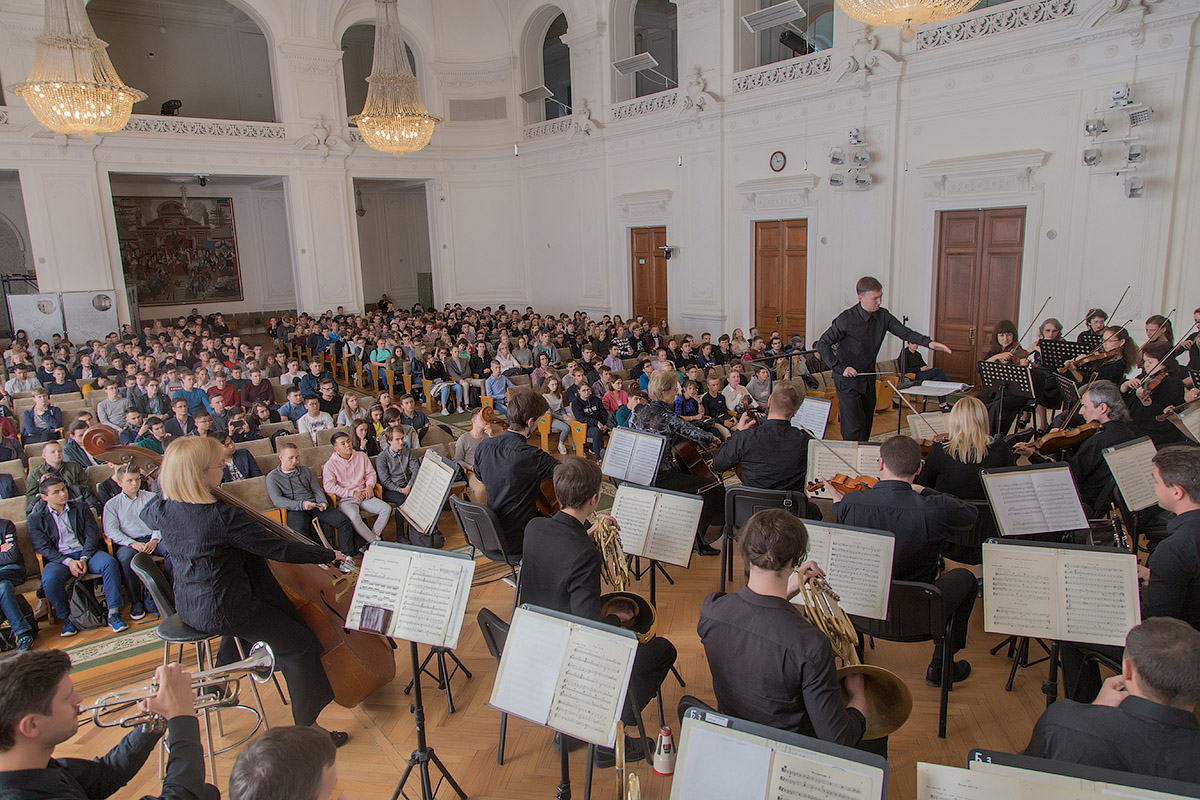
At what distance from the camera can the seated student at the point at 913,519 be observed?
3.61 m

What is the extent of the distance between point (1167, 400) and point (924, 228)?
5917mm

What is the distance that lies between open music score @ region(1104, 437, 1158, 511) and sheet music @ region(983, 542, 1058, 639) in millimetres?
1534

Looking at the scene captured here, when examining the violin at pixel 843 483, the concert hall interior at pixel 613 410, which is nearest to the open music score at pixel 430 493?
the concert hall interior at pixel 613 410

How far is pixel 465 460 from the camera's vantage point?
644cm

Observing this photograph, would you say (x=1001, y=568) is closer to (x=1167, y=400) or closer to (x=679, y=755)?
(x=679, y=755)

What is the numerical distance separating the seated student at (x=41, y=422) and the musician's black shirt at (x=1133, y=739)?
9.41 meters

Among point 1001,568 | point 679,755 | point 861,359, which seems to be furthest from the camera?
point 861,359

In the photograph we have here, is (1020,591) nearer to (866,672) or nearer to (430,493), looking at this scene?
(866,672)

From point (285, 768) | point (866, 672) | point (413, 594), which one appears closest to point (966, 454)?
point (866, 672)

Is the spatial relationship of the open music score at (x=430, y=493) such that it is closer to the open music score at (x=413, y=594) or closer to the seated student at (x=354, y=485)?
the open music score at (x=413, y=594)

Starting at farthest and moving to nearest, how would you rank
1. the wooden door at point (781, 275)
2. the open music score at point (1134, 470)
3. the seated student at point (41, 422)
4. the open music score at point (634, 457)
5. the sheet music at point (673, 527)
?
the wooden door at point (781, 275), the seated student at point (41, 422), the open music score at point (634, 457), the open music score at point (1134, 470), the sheet music at point (673, 527)

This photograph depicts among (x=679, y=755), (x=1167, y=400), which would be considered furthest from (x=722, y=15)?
(x=679, y=755)

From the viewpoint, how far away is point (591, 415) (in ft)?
27.8

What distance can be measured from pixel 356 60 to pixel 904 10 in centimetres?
1941
